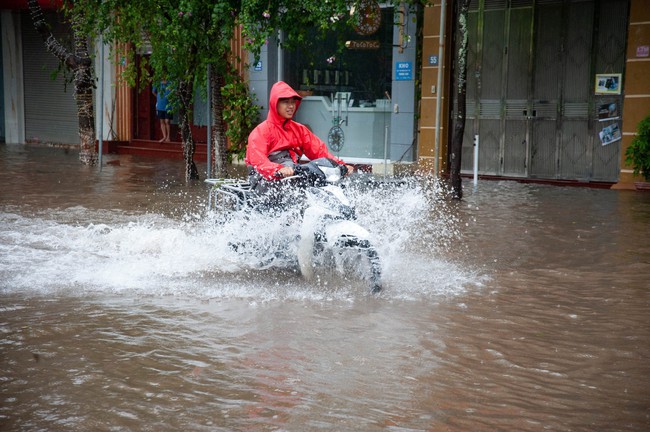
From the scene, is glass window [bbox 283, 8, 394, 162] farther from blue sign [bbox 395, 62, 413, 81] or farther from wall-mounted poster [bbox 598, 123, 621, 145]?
wall-mounted poster [bbox 598, 123, 621, 145]

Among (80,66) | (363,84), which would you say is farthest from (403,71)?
(80,66)

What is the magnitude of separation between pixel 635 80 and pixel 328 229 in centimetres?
954

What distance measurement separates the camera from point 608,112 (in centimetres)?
1505

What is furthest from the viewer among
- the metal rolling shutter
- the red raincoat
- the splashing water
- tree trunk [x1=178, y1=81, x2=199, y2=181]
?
the metal rolling shutter

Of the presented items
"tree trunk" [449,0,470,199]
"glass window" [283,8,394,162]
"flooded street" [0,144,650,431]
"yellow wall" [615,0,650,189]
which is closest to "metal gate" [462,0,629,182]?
"yellow wall" [615,0,650,189]

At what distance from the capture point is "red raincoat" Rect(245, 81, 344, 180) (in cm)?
721

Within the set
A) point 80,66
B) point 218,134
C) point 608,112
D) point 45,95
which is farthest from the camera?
point 45,95

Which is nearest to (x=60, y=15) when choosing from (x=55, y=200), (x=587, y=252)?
(x=55, y=200)

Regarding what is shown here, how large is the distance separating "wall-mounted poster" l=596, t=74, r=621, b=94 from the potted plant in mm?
937

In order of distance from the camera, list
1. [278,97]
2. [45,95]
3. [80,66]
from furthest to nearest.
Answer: [45,95], [80,66], [278,97]

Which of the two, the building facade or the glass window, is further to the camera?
the glass window

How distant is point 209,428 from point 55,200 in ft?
30.2

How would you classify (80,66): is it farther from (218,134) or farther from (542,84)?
(542,84)

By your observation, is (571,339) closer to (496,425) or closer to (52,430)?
(496,425)
